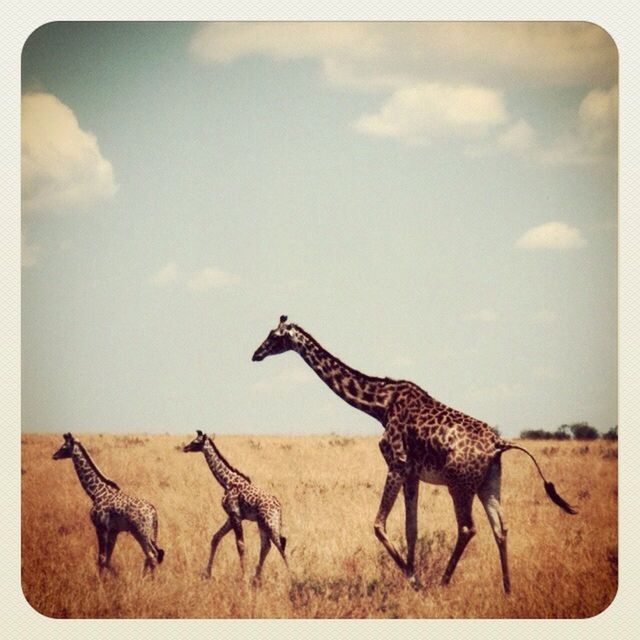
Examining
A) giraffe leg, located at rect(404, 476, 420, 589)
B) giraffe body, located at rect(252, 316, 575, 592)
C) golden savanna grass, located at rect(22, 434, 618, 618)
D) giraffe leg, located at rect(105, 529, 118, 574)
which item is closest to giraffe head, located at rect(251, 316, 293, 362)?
giraffe body, located at rect(252, 316, 575, 592)

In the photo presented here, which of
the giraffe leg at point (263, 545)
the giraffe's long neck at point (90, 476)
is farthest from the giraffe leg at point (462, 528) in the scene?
the giraffe's long neck at point (90, 476)

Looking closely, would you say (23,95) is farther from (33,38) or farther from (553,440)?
(553,440)

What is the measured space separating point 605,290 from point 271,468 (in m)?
5.15

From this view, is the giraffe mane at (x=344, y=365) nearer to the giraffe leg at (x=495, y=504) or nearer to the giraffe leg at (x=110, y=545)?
the giraffe leg at (x=495, y=504)

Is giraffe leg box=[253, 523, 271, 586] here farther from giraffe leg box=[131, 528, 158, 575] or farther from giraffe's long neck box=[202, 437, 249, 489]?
giraffe leg box=[131, 528, 158, 575]

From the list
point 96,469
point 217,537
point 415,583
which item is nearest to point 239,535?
point 217,537

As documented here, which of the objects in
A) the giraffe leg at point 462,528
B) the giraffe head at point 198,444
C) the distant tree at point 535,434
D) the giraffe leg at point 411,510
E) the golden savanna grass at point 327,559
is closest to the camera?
the golden savanna grass at point 327,559

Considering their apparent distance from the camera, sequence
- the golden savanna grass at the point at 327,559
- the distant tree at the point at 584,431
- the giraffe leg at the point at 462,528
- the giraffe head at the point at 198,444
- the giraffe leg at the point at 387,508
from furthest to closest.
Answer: the giraffe head at the point at 198,444, the distant tree at the point at 584,431, the giraffe leg at the point at 387,508, the giraffe leg at the point at 462,528, the golden savanna grass at the point at 327,559

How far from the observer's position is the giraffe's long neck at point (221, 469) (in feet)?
34.7

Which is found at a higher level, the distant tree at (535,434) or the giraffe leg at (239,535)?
the distant tree at (535,434)

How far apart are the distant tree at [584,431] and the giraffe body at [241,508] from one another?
2852 millimetres

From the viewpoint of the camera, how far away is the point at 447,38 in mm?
10289

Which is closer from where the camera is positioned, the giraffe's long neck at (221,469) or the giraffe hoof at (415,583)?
the giraffe hoof at (415,583)

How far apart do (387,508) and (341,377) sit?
1.30 m
